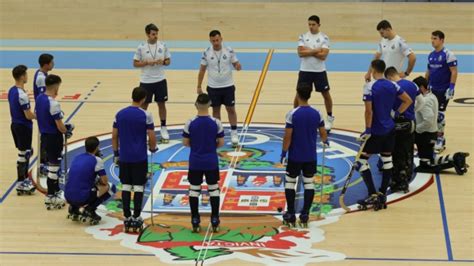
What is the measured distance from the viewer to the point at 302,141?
11430 mm

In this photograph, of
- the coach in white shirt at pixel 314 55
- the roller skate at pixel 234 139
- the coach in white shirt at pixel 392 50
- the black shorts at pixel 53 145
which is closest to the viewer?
the black shorts at pixel 53 145

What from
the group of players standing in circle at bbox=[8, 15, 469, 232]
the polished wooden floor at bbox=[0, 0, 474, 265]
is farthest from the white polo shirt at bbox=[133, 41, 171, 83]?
the polished wooden floor at bbox=[0, 0, 474, 265]

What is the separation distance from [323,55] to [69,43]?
41.7 feet

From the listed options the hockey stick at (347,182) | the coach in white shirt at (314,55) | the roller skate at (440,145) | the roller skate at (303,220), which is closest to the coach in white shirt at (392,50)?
the coach in white shirt at (314,55)

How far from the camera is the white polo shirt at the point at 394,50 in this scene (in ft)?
51.4

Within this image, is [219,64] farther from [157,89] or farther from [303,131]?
[303,131]

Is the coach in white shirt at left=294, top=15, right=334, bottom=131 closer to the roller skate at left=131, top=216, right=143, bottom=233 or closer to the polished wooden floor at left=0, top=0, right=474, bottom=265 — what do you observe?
the polished wooden floor at left=0, top=0, right=474, bottom=265

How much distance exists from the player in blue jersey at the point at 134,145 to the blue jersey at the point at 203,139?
0.53 metres

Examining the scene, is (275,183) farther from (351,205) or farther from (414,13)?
(414,13)

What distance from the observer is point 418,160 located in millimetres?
14953

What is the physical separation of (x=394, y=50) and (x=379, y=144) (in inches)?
144

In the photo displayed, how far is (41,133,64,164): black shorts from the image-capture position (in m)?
12.3

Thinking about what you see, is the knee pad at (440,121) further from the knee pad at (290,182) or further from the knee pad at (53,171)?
the knee pad at (53,171)

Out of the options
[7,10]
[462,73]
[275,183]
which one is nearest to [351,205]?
[275,183]
